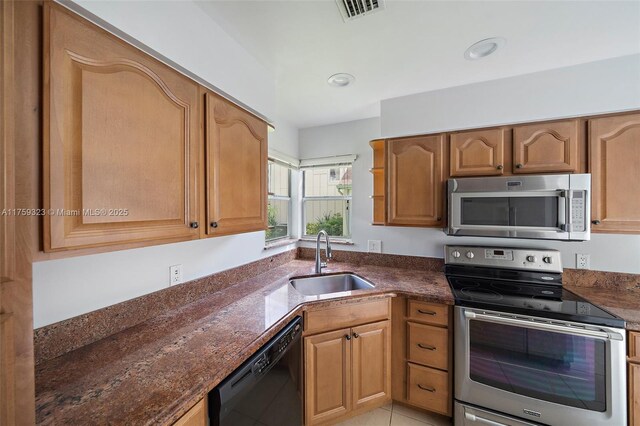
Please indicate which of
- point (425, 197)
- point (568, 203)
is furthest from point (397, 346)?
point (568, 203)

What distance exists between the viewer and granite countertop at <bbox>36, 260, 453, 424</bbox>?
2.21 feet

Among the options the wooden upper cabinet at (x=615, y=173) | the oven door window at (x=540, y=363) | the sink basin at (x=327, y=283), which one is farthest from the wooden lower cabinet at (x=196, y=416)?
the wooden upper cabinet at (x=615, y=173)

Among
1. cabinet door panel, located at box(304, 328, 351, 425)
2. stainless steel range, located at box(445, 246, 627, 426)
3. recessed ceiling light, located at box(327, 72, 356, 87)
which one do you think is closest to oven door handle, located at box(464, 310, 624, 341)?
stainless steel range, located at box(445, 246, 627, 426)

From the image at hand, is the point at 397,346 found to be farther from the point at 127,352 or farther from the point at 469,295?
the point at 127,352

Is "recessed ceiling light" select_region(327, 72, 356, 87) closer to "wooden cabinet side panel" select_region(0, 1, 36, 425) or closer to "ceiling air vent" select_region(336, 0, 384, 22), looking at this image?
"ceiling air vent" select_region(336, 0, 384, 22)

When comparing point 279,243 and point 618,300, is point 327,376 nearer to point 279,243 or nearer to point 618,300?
point 279,243

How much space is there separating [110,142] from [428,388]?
2.21m

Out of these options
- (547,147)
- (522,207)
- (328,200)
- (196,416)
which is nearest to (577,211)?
(522,207)

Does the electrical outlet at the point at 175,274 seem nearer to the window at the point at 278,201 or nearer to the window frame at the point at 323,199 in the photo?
the window at the point at 278,201

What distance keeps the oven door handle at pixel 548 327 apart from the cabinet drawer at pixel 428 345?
0.81 ft

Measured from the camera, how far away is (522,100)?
1720 millimetres

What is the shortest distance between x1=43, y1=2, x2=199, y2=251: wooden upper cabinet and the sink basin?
1167 mm

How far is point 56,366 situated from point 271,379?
804mm

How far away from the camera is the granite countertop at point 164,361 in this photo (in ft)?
2.21
